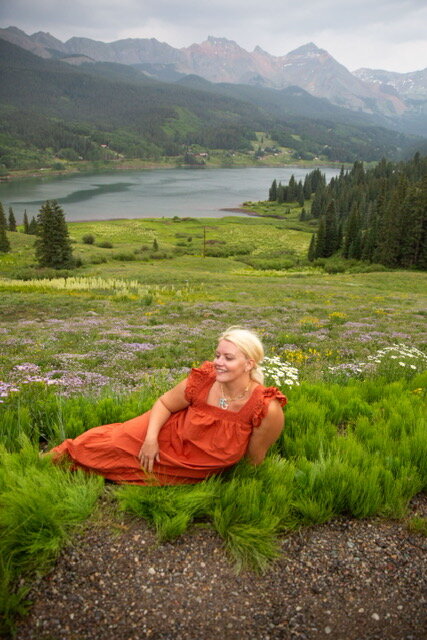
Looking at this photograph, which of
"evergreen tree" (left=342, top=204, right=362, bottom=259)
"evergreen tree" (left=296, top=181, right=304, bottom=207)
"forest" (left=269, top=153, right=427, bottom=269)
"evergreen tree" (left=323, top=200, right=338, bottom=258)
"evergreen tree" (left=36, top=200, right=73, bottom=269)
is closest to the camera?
"evergreen tree" (left=36, top=200, right=73, bottom=269)

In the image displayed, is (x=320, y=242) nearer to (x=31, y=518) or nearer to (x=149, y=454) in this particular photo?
(x=149, y=454)

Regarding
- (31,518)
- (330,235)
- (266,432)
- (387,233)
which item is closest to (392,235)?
(387,233)

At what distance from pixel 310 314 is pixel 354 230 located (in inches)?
2633

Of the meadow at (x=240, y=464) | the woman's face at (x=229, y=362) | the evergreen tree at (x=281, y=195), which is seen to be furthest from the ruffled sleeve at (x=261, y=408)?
the evergreen tree at (x=281, y=195)

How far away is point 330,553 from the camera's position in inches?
124

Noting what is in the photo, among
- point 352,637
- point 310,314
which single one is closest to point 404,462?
point 352,637

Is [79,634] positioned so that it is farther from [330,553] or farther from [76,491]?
[330,553]

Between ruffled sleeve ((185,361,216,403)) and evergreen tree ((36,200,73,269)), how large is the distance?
52.5 m

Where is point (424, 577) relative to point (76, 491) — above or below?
below

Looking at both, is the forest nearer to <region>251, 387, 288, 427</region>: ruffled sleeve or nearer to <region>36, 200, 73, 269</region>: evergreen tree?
<region>36, 200, 73, 269</region>: evergreen tree

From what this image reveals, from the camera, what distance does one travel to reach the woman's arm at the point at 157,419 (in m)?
3.68

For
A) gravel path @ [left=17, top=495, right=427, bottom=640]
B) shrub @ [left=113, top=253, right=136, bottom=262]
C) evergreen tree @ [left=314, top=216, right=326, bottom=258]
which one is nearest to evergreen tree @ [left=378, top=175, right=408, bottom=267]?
evergreen tree @ [left=314, top=216, right=326, bottom=258]

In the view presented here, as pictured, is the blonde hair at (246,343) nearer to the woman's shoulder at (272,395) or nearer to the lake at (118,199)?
the woman's shoulder at (272,395)

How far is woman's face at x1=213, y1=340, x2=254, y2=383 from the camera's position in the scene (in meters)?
3.58
